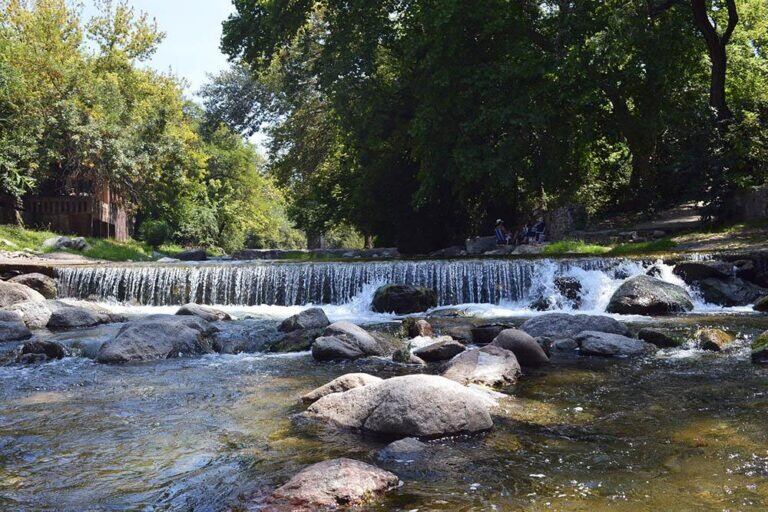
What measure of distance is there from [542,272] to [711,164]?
9056 mm

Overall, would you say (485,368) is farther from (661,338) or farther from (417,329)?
(417,329)

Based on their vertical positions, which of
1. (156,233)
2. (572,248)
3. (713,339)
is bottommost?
(713,339)

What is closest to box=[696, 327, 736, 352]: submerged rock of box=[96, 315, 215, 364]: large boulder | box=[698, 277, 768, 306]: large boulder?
box=[698, 277, 768, 306]: large boulder

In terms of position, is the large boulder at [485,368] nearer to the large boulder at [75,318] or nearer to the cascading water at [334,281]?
the cascading water at [334,281]

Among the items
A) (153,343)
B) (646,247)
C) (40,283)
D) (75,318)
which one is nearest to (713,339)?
(153,343)

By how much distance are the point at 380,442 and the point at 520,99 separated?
1847 cm

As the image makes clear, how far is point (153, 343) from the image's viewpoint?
10109 millimetres

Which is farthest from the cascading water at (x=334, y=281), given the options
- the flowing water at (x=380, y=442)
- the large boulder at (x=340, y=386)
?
the large boulder at (x=340, y=386)

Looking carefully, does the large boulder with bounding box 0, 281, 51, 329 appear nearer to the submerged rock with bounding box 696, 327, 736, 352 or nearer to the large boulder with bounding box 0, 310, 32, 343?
the large boulder with bounding box 0, 310, 32, 343

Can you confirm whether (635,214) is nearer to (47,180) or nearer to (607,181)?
(607,181)

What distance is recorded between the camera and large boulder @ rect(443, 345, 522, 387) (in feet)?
24.8

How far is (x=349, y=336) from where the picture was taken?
10039 millimetres

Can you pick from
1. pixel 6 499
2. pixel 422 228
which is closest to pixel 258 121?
pixel 422 228

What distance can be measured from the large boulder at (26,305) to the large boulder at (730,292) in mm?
13998
